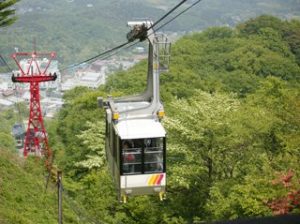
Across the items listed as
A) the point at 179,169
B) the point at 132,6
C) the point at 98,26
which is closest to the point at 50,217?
the point at 179,169

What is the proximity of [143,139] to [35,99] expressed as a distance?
15.1 metres

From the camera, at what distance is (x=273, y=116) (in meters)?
19.2

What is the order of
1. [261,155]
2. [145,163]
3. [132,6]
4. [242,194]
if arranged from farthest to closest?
[132,6] < [261,155] < [242,194] < [145,163]

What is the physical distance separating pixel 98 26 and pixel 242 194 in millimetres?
142650

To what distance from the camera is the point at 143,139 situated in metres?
10.1

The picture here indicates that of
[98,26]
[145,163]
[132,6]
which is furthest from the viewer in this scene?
[132,6]

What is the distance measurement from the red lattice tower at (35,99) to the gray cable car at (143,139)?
11.9 m

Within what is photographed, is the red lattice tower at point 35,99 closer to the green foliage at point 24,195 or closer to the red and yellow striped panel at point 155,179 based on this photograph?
the green foliage at point 24,195

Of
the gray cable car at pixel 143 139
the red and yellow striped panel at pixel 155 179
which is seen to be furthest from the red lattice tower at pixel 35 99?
the red and yellow striped panel at pixel 155 179

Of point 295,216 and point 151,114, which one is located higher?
point 151,114

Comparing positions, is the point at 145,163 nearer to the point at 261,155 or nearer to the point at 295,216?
the point at 295,216

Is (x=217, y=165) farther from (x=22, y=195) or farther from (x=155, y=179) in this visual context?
(x=155, y=179)

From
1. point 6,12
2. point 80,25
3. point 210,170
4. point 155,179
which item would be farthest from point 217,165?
point 80,25

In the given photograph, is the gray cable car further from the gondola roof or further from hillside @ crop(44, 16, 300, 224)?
hillside @ crop(44, 16, 300, 224)
